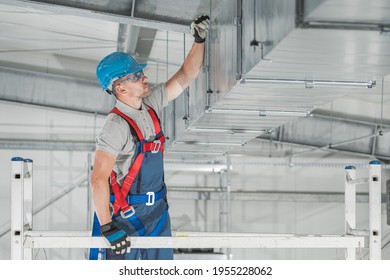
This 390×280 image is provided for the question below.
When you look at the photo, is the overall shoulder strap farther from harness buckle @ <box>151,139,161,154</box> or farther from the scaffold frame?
the scaffold frame

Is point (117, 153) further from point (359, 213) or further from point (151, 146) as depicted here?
point (359, 213)

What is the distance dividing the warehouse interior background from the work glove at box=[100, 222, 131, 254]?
1102 mm

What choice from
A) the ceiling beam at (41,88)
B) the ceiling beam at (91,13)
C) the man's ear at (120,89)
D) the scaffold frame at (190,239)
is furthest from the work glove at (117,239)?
the ceiling beam at (41,88)

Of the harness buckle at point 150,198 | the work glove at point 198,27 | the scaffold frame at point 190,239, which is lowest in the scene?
the scaffold frame at point 190,239

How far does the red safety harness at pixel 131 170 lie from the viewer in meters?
3.24

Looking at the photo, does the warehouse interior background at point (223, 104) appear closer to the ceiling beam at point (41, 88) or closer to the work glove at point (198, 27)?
the ceiling beam at point (41, 88)

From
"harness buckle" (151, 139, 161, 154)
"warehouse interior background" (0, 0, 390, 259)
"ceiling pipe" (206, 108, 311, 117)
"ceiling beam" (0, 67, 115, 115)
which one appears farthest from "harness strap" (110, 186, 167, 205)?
"ceiling beam" (0, 67, 115, 115)

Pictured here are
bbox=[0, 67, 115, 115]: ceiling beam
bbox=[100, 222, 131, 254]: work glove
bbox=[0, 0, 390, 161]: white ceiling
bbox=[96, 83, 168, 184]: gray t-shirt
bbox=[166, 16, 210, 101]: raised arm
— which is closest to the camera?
bbox=[0, 0, 390, 161]: white ceiling

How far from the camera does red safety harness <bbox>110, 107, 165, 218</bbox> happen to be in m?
3.24

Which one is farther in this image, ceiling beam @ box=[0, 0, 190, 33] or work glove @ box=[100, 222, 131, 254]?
ceiling beam @ box=[0, 0, 190, 33]

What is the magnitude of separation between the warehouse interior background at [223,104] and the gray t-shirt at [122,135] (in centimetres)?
65

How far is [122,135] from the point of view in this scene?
10.4ft

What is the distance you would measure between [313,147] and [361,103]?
1134 mm

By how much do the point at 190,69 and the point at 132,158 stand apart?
70 centimetres
